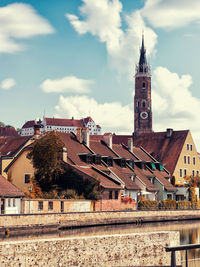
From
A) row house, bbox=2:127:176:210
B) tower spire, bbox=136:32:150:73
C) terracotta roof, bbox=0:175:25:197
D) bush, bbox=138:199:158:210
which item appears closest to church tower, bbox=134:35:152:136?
tower spire, bbox=136:32:150:73

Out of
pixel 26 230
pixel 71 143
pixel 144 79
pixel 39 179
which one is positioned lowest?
pixel 26 230

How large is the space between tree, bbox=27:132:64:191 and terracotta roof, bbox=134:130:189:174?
106 ft

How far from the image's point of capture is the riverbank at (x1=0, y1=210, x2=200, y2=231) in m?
42.8

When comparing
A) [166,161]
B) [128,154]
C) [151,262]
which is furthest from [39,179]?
[151,262]

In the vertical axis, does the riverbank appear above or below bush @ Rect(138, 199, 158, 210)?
below

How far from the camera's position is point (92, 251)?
18078 millimetres

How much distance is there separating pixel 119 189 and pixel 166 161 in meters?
30.7

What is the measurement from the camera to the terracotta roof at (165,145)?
8919 cm

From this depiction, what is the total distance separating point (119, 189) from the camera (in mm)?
60406

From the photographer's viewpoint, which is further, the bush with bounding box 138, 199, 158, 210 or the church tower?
the church tower

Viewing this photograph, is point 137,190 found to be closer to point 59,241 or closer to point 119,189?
point 119,189

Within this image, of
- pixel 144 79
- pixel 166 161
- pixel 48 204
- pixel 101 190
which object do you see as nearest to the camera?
pixel 48 204

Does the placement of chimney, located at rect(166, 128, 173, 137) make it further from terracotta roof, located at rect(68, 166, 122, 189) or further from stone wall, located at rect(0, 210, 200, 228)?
terracotta roof, located at rect(68, 166, 122, 189)

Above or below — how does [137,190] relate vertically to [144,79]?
below
